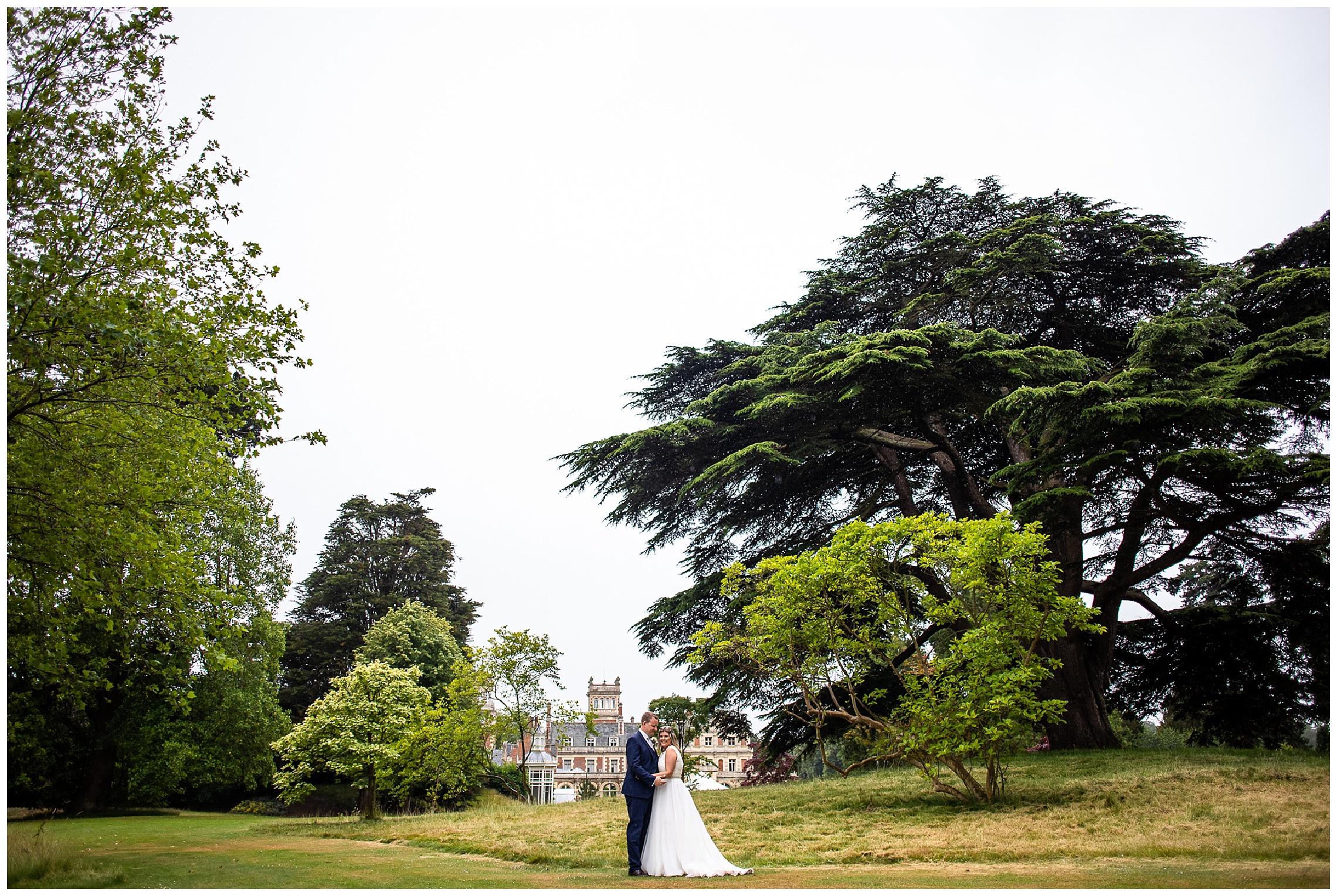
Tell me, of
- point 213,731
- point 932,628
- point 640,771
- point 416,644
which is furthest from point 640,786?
point 416,644

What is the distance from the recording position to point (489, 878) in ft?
24.5

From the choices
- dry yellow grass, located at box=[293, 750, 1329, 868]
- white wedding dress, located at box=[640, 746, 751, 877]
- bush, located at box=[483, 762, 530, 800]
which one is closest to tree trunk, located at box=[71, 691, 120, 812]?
bush, located at box=[483, 762, 530, 800]

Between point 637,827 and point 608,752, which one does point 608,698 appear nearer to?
point 608,752

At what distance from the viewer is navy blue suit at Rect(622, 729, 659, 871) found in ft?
25.6

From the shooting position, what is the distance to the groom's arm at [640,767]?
25.7 ft

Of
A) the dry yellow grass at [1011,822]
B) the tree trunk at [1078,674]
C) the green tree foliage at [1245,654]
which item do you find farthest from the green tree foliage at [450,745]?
the green tree foliage at [1245,654]

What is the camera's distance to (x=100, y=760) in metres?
23.8

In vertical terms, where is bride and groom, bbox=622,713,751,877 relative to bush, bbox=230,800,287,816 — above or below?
above

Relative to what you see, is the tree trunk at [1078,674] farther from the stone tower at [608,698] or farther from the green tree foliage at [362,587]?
the stone tower at [608,698]

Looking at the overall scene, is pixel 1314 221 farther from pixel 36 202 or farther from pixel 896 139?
pixel 36 202

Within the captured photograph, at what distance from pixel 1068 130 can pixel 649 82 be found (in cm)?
820

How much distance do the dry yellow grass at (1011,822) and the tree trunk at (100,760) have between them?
1183 cm

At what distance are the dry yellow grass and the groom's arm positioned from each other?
Answer: 1605 mm

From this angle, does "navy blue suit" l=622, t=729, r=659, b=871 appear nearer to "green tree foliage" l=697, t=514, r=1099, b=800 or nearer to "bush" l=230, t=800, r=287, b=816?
"green tree foliage" l=697, t=514, r=1099, b=800
